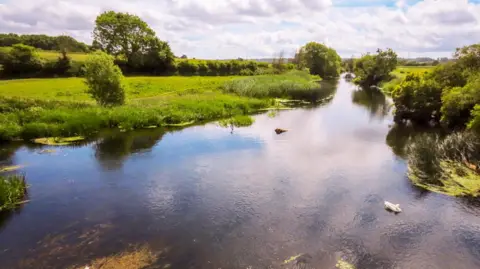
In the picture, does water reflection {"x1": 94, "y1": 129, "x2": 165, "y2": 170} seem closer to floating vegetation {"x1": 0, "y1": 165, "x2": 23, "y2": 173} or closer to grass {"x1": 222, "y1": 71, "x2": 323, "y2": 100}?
floating vegetation {"x1": 0, "y1": 165, "x2": 23, "y2": 173}

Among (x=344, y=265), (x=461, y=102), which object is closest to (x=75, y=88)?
(x=344, y=265)

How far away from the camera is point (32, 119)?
30438 millimetres

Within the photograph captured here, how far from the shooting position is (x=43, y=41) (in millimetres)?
106625

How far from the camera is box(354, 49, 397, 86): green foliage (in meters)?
84.2

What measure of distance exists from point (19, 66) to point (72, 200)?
2181 inches

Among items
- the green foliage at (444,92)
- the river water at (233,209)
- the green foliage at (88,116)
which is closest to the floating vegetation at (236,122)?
the green foliage at (88,116)

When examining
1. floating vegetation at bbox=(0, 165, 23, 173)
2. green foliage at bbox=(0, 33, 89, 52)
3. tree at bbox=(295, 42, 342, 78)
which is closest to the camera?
floating vegetation at bbox=(0, 165, 23, 173)

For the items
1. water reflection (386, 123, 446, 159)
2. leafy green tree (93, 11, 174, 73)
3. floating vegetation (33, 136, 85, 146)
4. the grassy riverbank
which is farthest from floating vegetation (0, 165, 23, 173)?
leafy green tree (93, 11, 174, 73)

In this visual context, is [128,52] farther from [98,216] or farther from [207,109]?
[98,216]

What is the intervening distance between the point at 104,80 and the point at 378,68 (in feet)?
246

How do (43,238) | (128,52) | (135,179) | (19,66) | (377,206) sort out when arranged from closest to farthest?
(43,238), (377,206), (135,179), (19,66), (128,52)

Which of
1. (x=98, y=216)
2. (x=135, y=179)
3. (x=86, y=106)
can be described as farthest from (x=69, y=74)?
(x=98, y=216)

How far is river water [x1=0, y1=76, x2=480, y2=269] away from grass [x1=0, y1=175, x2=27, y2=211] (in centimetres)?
58

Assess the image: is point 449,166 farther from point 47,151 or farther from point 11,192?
point 47,151
